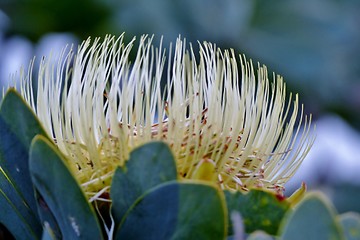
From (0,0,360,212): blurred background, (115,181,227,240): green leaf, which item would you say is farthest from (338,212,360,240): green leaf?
(0,0,360,212): blurred background

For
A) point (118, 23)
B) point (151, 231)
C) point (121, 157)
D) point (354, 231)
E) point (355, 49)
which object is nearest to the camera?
point (354, 231)

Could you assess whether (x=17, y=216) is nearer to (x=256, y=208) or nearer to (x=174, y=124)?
(x=174, y=124)

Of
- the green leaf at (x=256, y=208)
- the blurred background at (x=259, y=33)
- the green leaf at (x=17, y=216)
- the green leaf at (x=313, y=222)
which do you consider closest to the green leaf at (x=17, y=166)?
the green leaf at (x=17, y=216)

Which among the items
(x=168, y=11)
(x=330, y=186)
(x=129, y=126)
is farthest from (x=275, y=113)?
(x=330, y=186)

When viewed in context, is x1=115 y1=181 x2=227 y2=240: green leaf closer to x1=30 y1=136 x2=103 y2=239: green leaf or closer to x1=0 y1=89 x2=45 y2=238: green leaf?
x1=30 y1=136 x2=103 y2=239: green leaf

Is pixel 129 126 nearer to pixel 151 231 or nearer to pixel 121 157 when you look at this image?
pixel 121 157

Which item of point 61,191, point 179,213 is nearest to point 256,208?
point 179,213

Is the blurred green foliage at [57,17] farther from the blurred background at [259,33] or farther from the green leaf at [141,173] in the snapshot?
the green leaf at [141,173]
